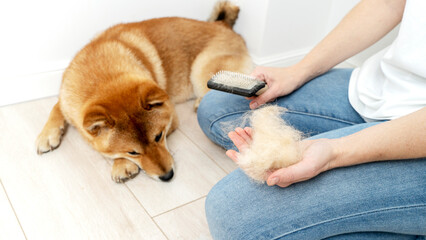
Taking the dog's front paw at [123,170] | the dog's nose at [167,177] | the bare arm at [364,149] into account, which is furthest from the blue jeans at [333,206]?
the dog's front paw at [123,170]

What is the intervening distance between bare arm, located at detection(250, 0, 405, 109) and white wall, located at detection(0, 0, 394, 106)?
37.1 inches

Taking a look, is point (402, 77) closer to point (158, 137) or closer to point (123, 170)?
point (158, 137)

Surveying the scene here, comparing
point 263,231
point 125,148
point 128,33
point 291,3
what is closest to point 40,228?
point 125,148

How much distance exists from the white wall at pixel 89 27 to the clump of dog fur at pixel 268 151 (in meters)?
1.42

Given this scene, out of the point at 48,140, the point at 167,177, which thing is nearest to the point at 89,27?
the point at 48,140

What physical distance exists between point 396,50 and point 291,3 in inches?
51.5

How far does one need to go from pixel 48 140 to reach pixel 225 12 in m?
1.37

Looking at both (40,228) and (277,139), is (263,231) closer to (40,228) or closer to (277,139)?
(277,139)

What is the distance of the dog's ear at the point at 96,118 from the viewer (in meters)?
1.36

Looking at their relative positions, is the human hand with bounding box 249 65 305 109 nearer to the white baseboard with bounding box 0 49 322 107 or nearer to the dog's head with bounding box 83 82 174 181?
the dog's head with bounding box 83 82 174 181

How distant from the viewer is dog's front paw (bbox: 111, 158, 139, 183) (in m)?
1.58

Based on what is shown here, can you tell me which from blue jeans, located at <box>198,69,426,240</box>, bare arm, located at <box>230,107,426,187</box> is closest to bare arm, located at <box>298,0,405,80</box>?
blue jeans, located at <box>198,69,426,240</box>

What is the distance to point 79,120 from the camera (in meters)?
1.63

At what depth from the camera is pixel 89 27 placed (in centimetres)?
215
